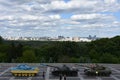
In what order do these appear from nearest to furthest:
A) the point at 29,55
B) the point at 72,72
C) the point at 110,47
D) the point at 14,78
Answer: the point at 14,78 → the point at 72,72 → the point at 29,55 → the point at 110,47

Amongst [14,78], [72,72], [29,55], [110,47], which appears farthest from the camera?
[110,47]

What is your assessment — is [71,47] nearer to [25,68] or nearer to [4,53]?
[4,53]

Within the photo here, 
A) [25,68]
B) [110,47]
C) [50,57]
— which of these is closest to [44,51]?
[50,57]

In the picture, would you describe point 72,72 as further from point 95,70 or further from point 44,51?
point 44,51

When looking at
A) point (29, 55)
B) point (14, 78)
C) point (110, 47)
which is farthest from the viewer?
point (110, 47)

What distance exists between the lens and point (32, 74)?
137 ft

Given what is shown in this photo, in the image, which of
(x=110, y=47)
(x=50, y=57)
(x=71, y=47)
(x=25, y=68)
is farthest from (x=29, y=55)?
(x=25, y=68)

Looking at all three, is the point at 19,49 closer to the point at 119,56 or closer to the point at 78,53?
the point at 78,53

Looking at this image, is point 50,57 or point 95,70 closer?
point 95,70

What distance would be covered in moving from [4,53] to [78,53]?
65.3 ft

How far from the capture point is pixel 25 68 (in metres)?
42.1

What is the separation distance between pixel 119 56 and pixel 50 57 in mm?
17598

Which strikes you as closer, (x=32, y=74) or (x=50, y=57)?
(x=32, y=74)

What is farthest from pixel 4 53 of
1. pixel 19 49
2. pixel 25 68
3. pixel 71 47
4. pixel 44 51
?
pixel 25 68
